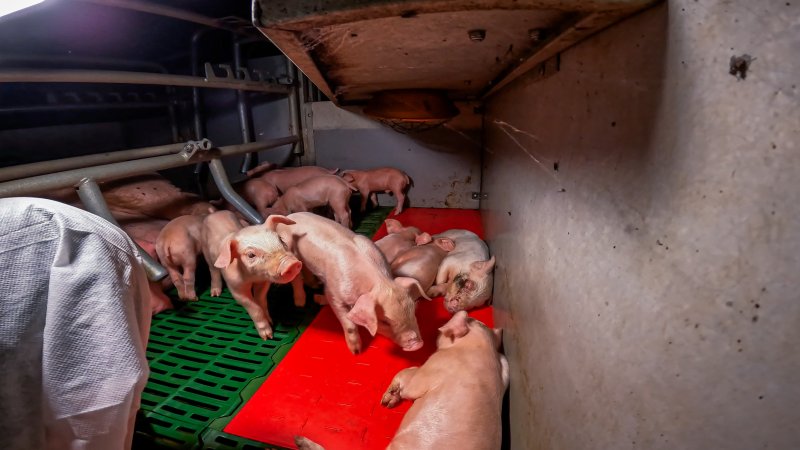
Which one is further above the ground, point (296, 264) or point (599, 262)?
point (599, 262)

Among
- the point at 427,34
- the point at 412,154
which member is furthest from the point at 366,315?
the point at 412,154

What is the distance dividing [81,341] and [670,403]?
892 mm

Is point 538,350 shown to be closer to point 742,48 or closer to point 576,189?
point 576,189

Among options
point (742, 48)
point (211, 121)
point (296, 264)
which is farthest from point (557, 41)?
point (211, 121)

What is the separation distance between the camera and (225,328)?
197 cm

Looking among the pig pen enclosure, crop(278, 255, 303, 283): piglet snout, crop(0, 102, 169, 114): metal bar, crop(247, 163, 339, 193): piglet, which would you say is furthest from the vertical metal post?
crop(278, 255, 303, 283): piglet snout


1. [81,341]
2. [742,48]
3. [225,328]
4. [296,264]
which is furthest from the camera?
[225,328]

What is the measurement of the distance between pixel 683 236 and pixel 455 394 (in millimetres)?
914

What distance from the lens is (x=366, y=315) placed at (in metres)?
1.55

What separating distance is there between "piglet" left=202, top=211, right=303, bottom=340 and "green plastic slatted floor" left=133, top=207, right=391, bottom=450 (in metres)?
0.14

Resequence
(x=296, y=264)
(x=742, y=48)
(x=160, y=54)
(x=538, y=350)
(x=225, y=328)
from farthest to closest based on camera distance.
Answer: (x=160, y=54) → (x=225, y=328) → (x=296, y=264) → (x=538, y=350) → (x=742, y=48)

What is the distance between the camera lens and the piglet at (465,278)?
2045mm

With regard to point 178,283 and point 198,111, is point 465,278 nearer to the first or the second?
point 178,283

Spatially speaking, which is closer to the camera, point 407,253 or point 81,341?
point 81,341
